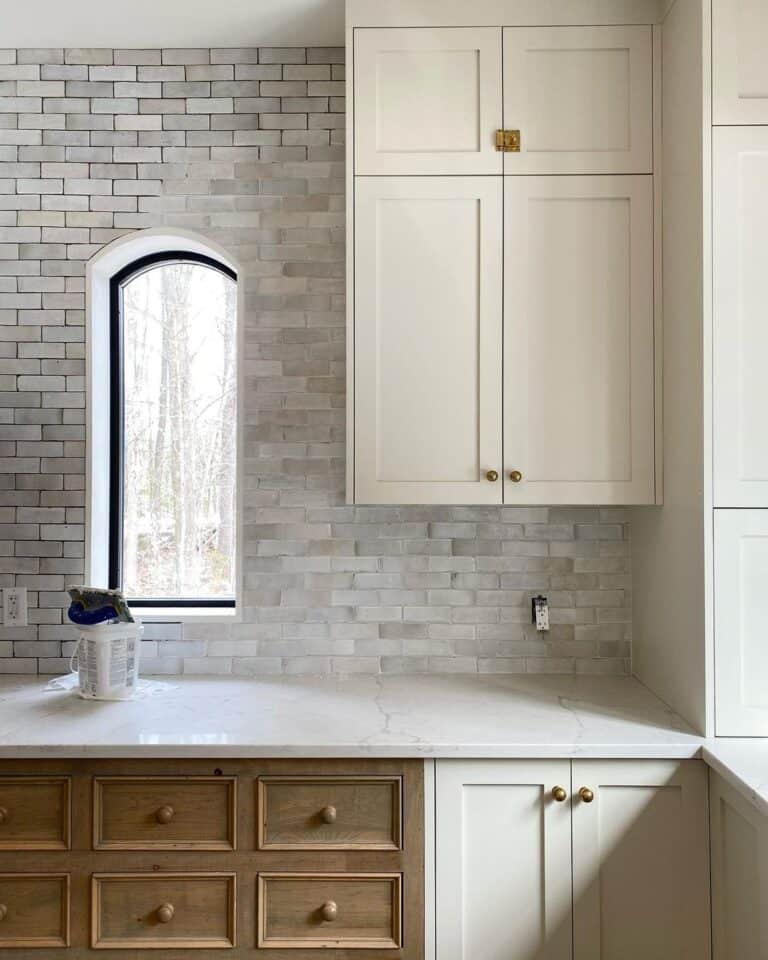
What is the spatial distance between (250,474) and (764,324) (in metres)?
1.46

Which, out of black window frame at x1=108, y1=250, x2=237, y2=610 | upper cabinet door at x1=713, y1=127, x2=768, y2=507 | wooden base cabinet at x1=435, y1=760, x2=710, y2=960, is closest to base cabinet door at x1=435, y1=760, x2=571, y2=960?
wooden base cabinet at x1=435, y1=760, x2=710, y2=960

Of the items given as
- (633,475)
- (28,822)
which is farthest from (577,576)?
(28,822)

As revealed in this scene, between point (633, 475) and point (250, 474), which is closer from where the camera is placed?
point (633, 475)

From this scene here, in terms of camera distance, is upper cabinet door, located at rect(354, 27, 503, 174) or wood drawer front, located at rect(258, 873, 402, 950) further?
upper cabinet door, located at rect(354, 27, 503, 174)

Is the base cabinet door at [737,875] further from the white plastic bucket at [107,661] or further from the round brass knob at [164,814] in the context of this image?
the white plastic bucket at [107,661]

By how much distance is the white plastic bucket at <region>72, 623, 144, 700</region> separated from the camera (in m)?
2.10

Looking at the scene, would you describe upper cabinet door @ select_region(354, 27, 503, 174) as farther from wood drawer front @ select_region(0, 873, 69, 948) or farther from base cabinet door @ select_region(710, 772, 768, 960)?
wood drawer front @ select_region(0, 873, 69, 948)

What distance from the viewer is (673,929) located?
175 centimetres

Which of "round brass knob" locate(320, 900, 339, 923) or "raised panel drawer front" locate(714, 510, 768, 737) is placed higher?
"raised panel drawer front" locate(714, 510, 768, 737)

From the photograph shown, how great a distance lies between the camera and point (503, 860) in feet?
5.76

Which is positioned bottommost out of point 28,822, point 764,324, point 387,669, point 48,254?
point 28,822

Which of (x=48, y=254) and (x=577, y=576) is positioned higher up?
(x=48, y=254)

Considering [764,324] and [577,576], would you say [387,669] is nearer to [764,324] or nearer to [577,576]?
[577,576]

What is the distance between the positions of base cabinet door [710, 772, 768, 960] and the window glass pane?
156 centimetres
